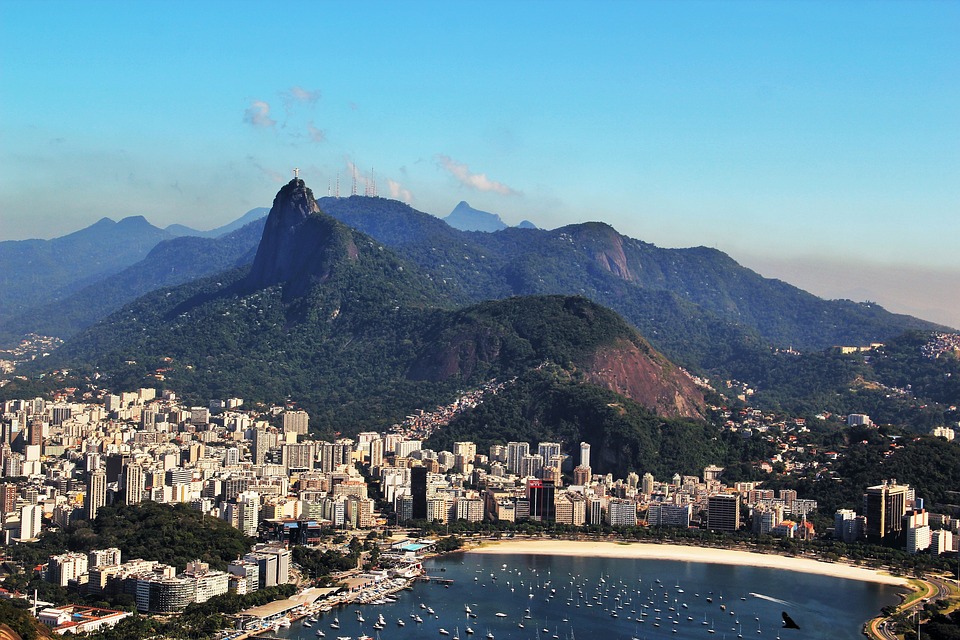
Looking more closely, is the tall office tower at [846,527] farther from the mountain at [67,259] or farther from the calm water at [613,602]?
the mountain at [67,259]

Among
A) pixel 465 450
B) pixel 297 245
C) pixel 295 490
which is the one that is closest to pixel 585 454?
pixel 465 450

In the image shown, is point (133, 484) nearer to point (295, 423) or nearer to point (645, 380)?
point (295, 423)

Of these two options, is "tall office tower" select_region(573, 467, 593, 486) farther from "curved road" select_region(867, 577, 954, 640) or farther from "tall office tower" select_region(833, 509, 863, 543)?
"curved road" select_region(867, 577, 954, 640)

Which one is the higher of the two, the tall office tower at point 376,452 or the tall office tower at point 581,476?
the tall office tower at point 376,452

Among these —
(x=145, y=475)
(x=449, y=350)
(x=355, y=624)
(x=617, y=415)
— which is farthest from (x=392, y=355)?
(x=355, y=624)

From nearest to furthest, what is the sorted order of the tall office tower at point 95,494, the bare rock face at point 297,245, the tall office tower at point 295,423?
the tall office tower at point 95,494, the tall office tower at point 295,423, the bare rock face at point 297,245

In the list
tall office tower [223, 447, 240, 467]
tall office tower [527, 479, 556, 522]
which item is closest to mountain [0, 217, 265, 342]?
tall office tower [223, 447, 240, 467]

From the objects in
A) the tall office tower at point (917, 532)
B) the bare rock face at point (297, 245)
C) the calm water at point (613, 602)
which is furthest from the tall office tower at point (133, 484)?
the bare rock face at point (297, 245)

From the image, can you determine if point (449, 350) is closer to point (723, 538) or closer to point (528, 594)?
point (723, 538)
